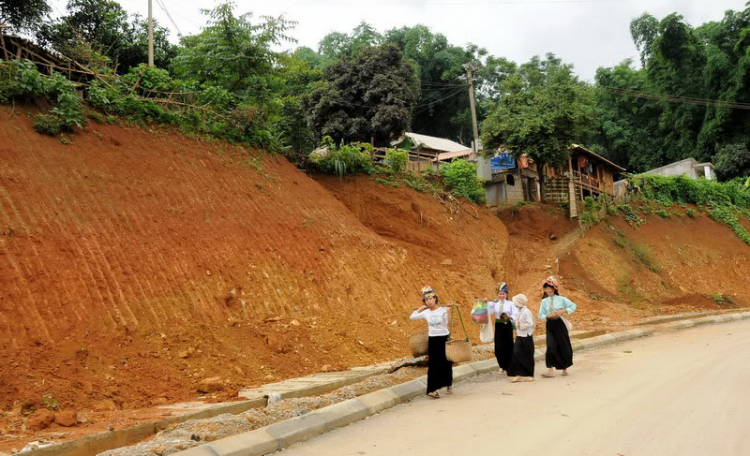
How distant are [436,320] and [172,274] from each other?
17.2ft

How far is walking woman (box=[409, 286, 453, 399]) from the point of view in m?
8.26

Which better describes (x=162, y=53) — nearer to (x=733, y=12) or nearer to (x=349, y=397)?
(x=349, y=397)

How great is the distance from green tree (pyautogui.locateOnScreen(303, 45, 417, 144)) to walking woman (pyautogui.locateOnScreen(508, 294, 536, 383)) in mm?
20024

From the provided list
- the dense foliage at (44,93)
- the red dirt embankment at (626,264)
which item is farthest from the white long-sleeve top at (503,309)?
the dense foliage at (44,93)

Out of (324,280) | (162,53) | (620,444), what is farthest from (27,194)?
(162,53)

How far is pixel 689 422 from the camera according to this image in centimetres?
594

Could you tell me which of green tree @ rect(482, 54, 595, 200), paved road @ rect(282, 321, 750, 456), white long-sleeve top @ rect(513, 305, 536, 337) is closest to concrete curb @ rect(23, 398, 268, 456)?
paved road @ rect(282, 321, 750, 456)

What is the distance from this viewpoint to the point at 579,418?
20.8ft

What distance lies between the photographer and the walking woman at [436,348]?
8.26 metres

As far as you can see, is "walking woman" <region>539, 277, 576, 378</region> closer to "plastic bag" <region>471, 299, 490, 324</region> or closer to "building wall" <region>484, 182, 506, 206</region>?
"plastic bag" <region>471, 299, 490, 324</region>

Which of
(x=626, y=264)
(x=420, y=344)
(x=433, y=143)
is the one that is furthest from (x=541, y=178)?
(x=420, y=344)

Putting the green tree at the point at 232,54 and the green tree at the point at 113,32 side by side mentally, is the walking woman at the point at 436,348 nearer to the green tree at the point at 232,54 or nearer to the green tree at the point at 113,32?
the green tree at the point at 232,54

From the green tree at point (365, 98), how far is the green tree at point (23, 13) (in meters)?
11.7

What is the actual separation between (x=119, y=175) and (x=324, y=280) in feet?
16.2
